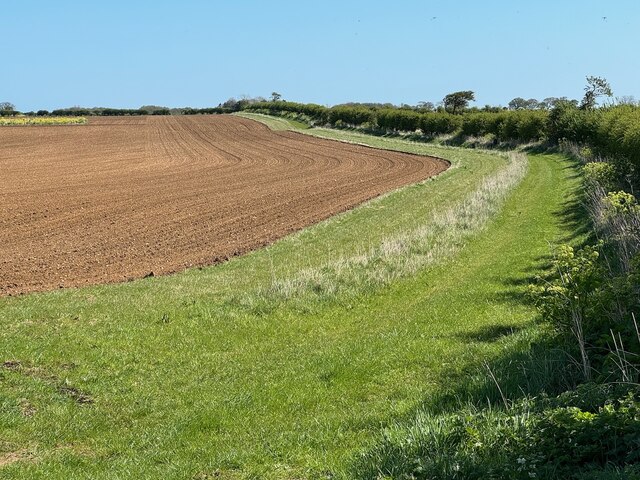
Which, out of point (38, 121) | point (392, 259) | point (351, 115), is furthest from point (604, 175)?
point (38, 121)

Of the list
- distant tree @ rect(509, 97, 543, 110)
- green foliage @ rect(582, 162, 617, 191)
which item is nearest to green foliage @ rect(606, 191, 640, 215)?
green foliage @ rect(582, 162, 617, 191)

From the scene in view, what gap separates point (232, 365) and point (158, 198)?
73.9 feet

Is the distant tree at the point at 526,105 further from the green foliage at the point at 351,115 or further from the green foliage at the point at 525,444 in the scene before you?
the green foliage at the point at 525,444

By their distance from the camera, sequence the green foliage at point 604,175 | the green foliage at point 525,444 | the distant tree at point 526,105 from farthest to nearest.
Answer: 1. the distant tree at point 526,105
2. the green foliage at point 604,175
3. the green foliage at point 525,444

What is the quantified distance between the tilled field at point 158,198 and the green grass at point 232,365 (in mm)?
3234

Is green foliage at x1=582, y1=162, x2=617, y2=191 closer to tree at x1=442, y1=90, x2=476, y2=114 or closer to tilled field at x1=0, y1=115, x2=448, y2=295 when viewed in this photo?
tilled field at x1=0, y1=115, x2=448, y2=295

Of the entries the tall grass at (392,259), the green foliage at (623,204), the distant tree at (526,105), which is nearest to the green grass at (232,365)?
the tall grass at (392,259)

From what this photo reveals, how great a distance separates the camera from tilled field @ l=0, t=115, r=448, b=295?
2034cm

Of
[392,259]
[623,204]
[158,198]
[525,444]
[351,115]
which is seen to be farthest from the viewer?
[351,115]

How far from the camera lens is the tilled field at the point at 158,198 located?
801 inches

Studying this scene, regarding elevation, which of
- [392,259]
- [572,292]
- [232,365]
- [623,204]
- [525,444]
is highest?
[623,204]

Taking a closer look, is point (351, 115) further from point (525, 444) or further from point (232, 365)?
point (525, 444)

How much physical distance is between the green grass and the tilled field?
10.6 ft

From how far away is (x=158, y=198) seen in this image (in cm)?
3269
